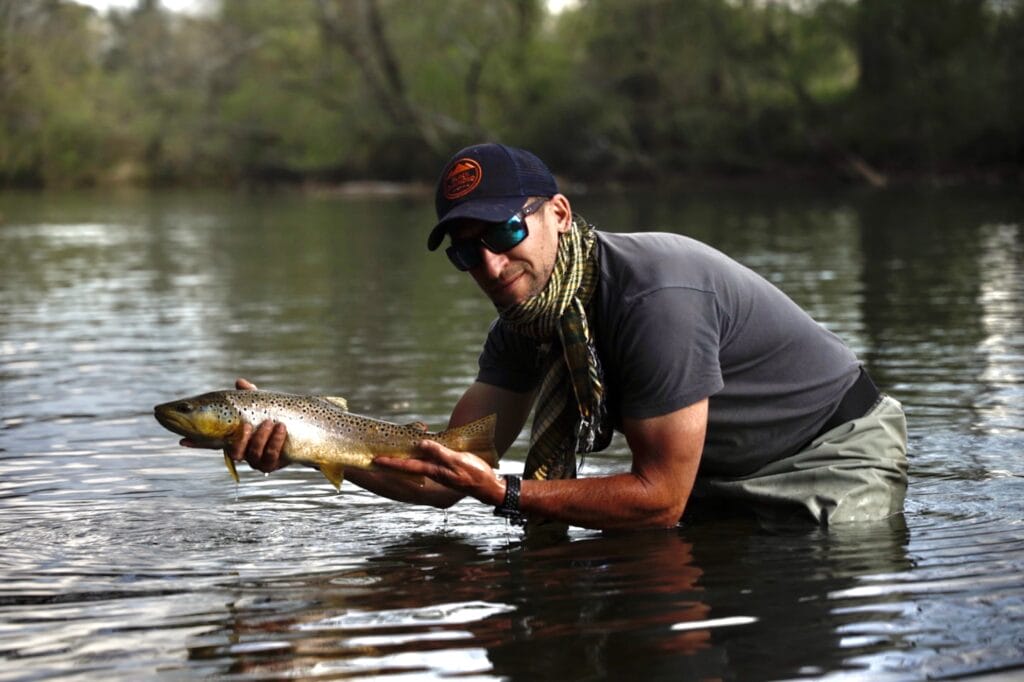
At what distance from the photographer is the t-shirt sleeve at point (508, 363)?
5402 millimetres

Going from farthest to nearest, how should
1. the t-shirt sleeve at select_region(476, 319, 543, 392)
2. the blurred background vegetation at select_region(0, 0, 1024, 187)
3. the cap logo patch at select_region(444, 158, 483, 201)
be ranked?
1. the blurred background vegetation at select_region(0, 0, 1024, 187)
2. the t-shirt sleeve at select_region(476, 319, 543, 392)
3. the cap logo patch at select_region(444, 158, 483, 201)

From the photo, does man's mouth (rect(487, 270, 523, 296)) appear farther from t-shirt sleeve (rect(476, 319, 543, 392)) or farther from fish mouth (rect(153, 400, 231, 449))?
fish mouth (rect(153, 400, 231, 449))

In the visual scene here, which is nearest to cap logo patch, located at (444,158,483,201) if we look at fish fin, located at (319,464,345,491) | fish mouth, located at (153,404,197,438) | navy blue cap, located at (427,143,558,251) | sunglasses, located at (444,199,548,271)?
navy blue cap, located at (427,143,558,251)

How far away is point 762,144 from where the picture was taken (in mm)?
49906

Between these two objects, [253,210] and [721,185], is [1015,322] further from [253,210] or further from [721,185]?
[721,185]

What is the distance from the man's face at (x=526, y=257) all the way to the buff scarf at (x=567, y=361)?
0.03m

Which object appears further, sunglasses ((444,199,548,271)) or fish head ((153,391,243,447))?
fish head ((153,391,243,447))

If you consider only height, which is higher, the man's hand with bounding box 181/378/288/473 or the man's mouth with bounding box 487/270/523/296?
the man's mouth with bounding box 487/270/523/296

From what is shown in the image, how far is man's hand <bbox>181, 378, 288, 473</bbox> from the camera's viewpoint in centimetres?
492

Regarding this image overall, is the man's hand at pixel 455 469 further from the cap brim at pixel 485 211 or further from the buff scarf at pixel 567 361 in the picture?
the cap brim at pixel 485 211

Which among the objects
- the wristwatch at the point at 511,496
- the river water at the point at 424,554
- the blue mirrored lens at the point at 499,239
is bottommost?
the river water at the point at 424,554

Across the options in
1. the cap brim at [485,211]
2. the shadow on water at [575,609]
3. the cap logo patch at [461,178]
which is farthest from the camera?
the cap logo patch at [461,178]

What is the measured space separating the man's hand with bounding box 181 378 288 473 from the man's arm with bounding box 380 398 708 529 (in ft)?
1.16

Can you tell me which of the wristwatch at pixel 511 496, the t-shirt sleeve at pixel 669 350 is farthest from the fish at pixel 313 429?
the t-shirt sleeve at pixel 669 350
